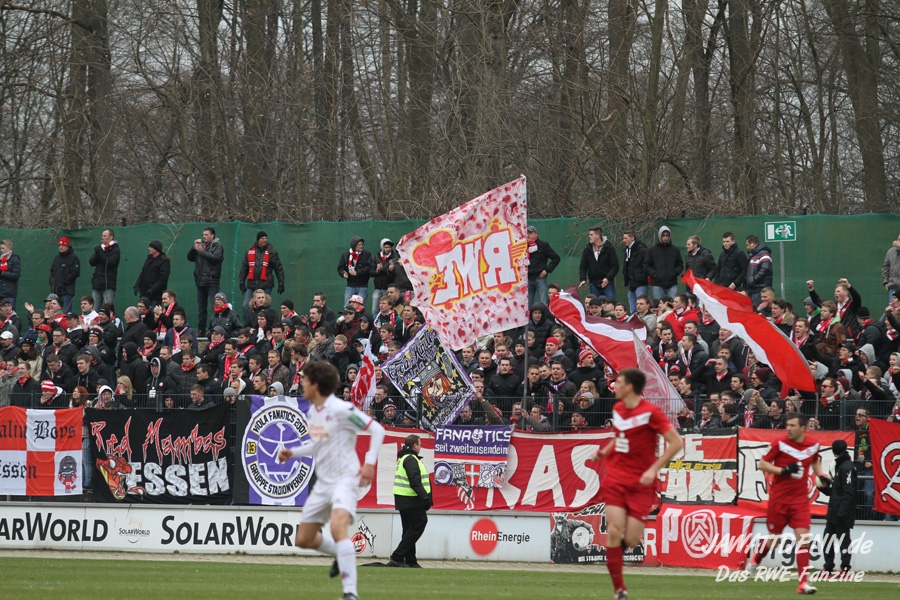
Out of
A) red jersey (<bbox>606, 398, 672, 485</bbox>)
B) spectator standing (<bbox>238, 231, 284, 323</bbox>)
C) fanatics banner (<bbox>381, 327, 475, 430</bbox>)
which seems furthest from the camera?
spectator standing (<bbox>238, 231, 284, 323</bbox>)

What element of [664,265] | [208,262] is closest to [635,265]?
[664,265]

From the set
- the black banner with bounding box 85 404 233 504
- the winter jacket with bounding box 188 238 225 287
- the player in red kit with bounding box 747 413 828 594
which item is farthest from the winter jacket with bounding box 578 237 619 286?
the player in red kit with bounding box 747 413 828 594

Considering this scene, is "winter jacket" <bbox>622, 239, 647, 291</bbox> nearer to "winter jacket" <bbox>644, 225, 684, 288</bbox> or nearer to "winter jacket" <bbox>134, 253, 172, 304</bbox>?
"winter jacket" <bbox>644, 225, 684, 288</bbox>

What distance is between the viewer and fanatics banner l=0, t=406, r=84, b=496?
1980 centimetres

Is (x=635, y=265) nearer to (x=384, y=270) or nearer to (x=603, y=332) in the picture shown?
(x=603, y=332)

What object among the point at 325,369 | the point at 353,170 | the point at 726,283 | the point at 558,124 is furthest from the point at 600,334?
the point at 353,170

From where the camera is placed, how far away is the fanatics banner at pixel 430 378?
18500 millimetres

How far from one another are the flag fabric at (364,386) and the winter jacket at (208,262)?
23.4 feet

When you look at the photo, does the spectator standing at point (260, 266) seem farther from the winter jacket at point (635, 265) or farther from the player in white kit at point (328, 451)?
the player in white kit at point (328, 451)

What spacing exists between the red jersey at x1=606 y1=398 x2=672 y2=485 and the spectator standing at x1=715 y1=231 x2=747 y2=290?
459 inches

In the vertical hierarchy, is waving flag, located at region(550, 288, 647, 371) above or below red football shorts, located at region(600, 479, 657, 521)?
above

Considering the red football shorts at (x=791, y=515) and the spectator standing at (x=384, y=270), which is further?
the spectator standing at (x=384, y=270)

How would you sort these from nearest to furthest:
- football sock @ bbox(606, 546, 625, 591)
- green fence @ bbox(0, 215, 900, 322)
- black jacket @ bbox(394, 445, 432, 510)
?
1. football sock @ bbox(606, 546, 625, 591)
2. black jacket @ bbox(394, 445, 432, 510)
3. green fence @ bbox(0, 215, 900, 322)

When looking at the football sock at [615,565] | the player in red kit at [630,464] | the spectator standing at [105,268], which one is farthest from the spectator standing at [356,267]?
the football sock at [615,565]
